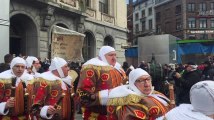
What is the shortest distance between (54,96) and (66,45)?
416 centimetres

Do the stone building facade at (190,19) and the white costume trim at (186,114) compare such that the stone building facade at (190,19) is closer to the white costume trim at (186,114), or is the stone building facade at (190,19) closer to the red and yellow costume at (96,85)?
the red and yellow costume at (96,85)

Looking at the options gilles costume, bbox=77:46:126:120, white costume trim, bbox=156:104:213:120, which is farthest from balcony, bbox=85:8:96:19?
white costume trim, bbox=156:104:213:120

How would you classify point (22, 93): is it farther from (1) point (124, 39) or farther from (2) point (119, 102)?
(1) point (124, 39)

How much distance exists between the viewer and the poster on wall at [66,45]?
32.3 ft

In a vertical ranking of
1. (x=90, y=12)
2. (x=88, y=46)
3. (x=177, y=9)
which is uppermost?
(x=177, y=9)

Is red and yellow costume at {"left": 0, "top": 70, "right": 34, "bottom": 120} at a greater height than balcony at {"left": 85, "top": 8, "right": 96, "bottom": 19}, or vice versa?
balcony at {"left": 85, "top": 8, "right": 96, "bottom": 19}

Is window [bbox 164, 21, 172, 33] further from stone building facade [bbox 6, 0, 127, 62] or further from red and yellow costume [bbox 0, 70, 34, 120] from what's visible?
red and yellow costume [bbox 0, 70, 34, 120]

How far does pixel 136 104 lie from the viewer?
4.52 m

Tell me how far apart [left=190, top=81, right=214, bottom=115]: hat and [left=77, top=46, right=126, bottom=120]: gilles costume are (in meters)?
3.12

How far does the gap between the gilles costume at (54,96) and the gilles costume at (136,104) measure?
1.38 m

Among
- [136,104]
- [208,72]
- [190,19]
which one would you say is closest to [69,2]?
[208,72]

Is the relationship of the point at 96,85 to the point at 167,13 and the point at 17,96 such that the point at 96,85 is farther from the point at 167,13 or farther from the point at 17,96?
the point at 167,13

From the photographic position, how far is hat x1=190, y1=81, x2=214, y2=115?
263cm

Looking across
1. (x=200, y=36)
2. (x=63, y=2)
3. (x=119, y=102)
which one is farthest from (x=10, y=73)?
(x=200, y=36)
